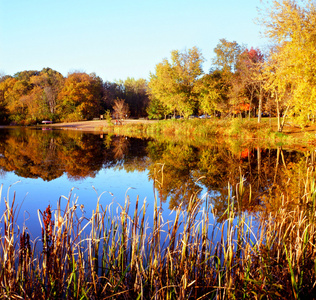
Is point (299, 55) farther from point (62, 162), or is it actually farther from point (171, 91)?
point (171, 91)

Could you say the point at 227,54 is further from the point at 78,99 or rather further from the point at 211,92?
the point at 78,99

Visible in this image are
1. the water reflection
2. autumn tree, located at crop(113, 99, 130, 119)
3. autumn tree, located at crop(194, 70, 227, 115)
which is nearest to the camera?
the water reflection

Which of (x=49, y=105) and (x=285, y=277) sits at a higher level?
(x=49, y=105)

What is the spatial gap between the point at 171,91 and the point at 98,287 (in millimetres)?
36464

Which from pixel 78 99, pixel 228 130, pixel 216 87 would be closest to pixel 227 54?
pixel 216 87

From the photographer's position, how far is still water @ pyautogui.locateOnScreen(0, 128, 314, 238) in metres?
7.51

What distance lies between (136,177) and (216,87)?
3012 cm

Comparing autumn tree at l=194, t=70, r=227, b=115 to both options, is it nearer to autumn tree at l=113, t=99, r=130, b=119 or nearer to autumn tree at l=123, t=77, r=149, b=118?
autumn tree at l=113, t=99, r=130, b=119

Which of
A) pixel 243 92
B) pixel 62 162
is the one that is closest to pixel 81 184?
pixel 62 162

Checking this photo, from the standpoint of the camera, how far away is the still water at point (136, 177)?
7508 millimetres

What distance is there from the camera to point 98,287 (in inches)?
129

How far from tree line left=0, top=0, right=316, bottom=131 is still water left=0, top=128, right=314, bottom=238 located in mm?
3392

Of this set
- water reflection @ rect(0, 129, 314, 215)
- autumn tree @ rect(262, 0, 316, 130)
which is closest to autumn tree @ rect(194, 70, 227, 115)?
water reflection @ rect(0, 129, 314, 215)

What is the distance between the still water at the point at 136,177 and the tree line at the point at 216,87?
3.39m
